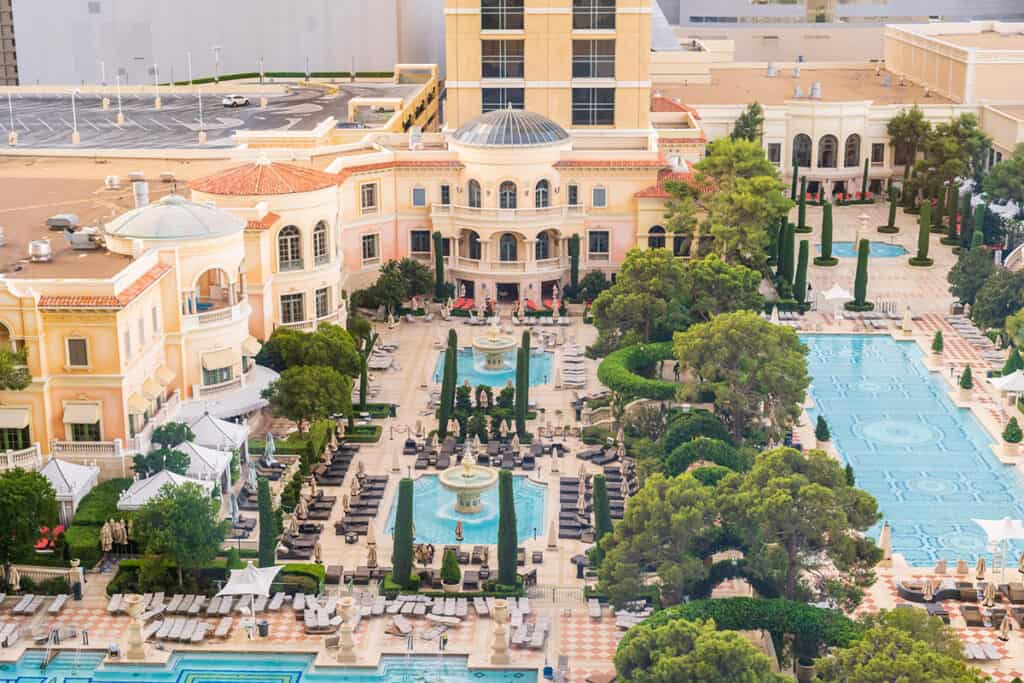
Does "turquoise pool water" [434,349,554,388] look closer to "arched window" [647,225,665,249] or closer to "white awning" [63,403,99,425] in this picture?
"arched window" [647,225,665,249]

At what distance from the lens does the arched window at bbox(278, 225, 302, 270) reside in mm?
86938

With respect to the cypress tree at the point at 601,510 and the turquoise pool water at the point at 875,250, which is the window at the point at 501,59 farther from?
the cypress tree at the point at 601,510

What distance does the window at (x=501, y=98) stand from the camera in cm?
10756

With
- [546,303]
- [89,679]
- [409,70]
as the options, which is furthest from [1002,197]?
[89,679]

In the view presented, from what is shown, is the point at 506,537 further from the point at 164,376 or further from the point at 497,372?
the point at 497,372

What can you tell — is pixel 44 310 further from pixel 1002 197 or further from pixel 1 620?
pixel 1002 197

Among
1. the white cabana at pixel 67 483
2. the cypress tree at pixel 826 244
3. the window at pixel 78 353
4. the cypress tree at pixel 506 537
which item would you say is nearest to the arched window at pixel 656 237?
the cypress tree at pixel 826 244

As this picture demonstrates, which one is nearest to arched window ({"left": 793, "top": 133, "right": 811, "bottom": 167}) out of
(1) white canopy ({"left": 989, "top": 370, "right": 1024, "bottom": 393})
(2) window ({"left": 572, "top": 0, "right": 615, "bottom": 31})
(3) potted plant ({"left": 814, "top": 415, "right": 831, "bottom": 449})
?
(2) window ({"left": 572, "top": 0, "right": 615, "bottom": 31})

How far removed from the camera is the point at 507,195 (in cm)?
9944

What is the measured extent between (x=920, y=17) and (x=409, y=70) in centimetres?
6978

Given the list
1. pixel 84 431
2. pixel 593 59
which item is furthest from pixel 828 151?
pixel 84 431

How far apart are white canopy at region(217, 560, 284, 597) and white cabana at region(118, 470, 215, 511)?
4.81 m

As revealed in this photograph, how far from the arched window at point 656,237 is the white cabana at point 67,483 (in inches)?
1763

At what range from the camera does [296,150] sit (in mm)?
100250
